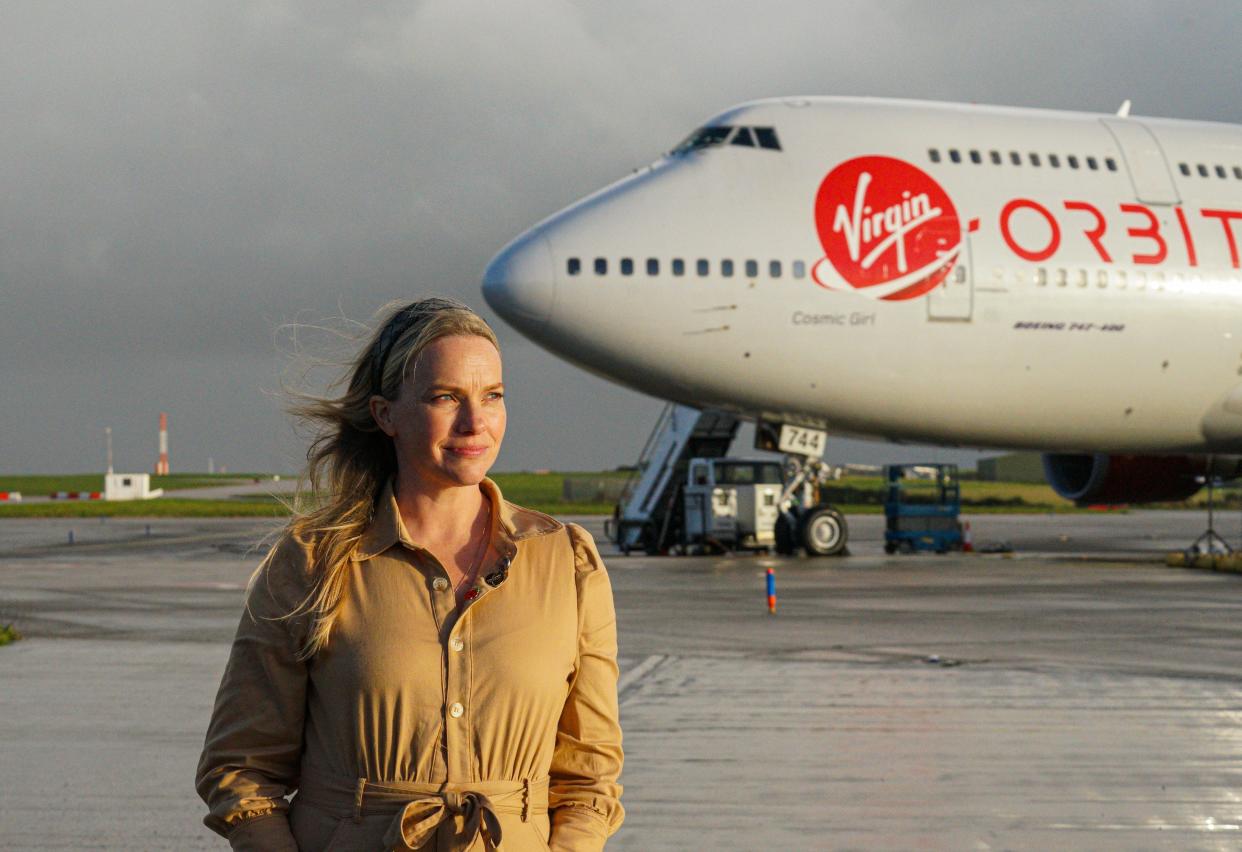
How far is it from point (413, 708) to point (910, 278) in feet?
56.7

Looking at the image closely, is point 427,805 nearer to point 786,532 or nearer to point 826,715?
point 826,715

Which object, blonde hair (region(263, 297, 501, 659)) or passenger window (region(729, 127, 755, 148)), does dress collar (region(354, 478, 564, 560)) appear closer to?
blonde hair (region(263, 297, 501, 659))

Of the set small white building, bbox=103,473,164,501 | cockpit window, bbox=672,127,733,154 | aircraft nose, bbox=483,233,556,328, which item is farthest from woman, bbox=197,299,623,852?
small white building, bbox=103,473,164,501

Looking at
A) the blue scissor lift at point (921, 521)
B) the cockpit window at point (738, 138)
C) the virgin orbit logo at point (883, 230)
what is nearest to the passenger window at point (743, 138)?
the cockpit window at point (738, 138)

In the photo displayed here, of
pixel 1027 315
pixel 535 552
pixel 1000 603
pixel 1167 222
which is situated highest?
pixel 1167 222

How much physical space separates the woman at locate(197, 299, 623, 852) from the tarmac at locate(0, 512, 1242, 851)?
261 cm

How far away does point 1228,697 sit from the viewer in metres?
8.30

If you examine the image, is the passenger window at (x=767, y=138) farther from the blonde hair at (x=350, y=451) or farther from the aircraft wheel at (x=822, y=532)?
the blonde hair at (x=350, y=451)

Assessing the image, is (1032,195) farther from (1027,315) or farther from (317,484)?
(317,484)

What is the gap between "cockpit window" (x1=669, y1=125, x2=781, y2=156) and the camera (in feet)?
64.2

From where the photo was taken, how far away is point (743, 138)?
19.6m

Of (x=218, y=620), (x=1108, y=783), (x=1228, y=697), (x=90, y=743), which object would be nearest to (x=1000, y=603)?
(x=1228, y=697)

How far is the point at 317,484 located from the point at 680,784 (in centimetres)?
350

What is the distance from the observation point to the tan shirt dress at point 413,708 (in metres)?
2.58
